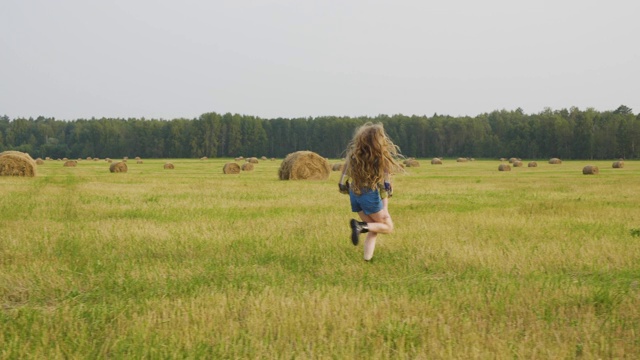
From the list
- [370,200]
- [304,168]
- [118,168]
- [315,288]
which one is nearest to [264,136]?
[118,168]

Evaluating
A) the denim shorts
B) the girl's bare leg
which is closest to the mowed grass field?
the girl's bare leg

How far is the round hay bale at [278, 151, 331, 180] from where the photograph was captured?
3047 cm

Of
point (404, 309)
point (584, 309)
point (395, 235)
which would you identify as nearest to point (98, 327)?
point (404, 309)

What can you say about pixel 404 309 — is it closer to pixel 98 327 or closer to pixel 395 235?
pixel 98 327

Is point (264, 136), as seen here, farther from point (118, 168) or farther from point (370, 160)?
point (370, 160)

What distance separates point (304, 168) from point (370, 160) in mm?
22870

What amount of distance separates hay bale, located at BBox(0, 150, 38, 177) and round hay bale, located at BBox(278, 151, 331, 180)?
1431cm

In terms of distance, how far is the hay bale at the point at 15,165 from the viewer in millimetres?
31484

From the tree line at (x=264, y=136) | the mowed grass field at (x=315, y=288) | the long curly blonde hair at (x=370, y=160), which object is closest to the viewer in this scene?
the mowed grass field at (x=315, y=288)

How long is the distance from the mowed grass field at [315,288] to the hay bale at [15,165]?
2167cm

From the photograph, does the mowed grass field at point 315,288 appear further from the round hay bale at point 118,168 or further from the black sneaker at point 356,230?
the round hay bale at point 118,168

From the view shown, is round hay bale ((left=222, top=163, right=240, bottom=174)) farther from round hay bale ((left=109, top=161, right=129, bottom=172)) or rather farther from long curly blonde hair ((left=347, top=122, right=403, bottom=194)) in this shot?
long curly blonde hair ((left=347, top=122, right=403, bottom=194))

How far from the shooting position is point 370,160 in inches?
312

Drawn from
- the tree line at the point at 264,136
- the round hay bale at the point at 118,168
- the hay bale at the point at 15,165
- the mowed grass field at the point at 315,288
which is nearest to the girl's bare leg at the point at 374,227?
the mowed grass field at the point at 315,288
